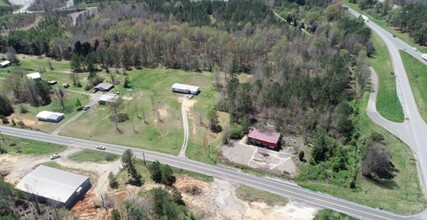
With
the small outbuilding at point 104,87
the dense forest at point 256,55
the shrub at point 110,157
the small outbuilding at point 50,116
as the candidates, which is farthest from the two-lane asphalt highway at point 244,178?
the small outbuilding at point 104,87

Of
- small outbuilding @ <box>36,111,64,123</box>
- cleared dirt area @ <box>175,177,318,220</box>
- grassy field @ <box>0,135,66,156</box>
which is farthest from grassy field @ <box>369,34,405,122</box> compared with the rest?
small outbuilding @ <box>36,111,64,123</box>

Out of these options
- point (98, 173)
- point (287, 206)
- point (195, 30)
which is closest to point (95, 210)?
point (98, 173)

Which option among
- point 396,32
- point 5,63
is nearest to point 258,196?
point 5,63

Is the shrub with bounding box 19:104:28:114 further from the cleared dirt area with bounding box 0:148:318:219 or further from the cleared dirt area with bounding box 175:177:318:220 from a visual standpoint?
the cleared dirt area with bounding box 175:177:318:220

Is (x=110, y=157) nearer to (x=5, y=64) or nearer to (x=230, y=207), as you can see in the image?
(x=230, y=207)

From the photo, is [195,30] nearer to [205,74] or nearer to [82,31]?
[205,74]

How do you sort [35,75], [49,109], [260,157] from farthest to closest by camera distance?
[35,75], [49,109], [260,157]

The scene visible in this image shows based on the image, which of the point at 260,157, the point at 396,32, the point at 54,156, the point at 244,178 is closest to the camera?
the point at 244,178
